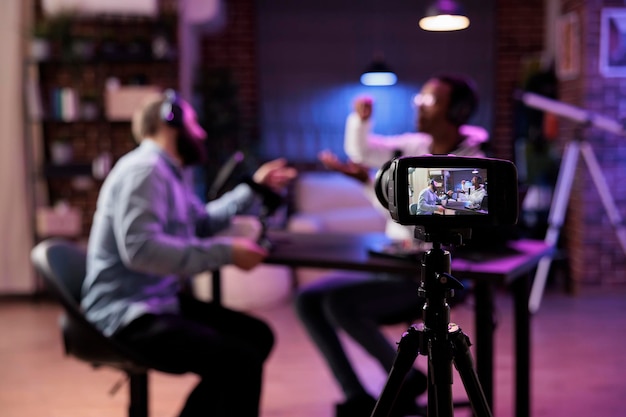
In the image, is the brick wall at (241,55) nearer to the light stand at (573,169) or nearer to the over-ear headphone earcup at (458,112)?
the light stand at (573,169)

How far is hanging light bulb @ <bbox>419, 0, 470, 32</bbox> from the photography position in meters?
2.86

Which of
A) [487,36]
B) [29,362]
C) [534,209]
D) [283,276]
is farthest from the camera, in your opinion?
[487,36]

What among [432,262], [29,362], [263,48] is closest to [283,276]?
Answer: [29,362]

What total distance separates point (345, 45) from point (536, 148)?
190 cm

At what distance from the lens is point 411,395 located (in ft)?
9.59

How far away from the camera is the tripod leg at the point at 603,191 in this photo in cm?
523

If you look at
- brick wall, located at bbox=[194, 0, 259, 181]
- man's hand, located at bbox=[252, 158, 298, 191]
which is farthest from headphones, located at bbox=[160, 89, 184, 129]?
brick wall, located at bbox=[194, 0, 259, 181]

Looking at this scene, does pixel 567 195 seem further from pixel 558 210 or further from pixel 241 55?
pixel 241 55

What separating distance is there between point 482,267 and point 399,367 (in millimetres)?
867

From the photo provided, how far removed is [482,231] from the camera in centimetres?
285

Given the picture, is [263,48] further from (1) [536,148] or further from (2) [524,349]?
(2) [524,349]

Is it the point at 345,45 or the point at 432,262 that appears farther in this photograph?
the point at 345,45

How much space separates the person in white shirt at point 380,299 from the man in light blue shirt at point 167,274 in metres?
0.33

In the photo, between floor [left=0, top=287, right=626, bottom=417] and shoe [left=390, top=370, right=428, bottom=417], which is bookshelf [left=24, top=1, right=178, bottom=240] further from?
shoe [left=390, top=370, right=428, bottom=417]
